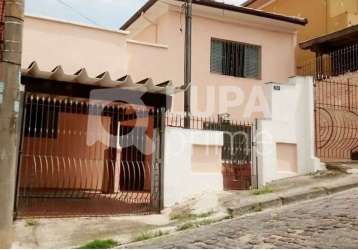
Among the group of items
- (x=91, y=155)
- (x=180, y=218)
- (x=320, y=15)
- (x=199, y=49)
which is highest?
(x=320, y=15)

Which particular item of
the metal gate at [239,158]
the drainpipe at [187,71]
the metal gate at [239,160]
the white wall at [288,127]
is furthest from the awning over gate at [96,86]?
the white wall at [288,127]

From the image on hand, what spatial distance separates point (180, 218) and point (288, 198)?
7.25ft

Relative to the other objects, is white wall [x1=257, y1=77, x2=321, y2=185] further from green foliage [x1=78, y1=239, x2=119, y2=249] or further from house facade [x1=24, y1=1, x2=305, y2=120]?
green foliage [x1=78, y1=239, x2=119, y2=249]

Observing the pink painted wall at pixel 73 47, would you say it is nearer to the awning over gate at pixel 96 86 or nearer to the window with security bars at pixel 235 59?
the awning over gate at pixel 96 86

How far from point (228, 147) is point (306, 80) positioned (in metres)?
2.75

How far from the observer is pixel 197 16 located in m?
15.6

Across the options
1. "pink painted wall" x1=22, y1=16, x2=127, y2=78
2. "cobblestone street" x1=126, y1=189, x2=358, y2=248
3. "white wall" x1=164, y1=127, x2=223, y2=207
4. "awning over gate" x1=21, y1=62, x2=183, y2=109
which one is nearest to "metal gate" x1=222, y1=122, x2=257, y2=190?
"white wall" x1=164, y1=127, x2=223, y2=207

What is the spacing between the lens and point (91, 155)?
46.0ft

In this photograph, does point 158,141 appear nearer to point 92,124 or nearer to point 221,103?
point 92,124

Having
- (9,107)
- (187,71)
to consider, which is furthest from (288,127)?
(9,107)

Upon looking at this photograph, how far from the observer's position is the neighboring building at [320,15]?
17703 millimetres

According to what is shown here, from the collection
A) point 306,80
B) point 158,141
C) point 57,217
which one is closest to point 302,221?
point 158,141

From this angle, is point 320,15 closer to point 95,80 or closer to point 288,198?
point 288,198

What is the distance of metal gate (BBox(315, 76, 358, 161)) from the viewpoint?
1372 cm
